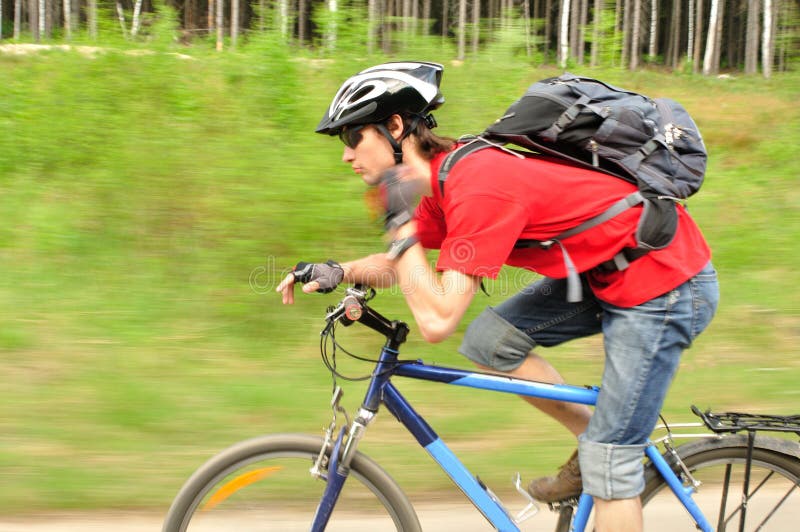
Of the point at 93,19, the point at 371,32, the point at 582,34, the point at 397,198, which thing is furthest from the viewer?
the point at 582,34

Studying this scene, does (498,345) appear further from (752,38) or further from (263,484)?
(752,38)

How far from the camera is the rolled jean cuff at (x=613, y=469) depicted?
2.34 meters

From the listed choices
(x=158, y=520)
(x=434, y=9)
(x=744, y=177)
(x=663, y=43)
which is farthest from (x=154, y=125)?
(x=663, y=43)

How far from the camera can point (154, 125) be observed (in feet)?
21.4

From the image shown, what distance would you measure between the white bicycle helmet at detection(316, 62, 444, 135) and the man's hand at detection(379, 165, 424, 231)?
0.28m

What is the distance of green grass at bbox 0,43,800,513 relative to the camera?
3.72m

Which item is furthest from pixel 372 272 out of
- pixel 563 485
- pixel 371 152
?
pixel 563 485

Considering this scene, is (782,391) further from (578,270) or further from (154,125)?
(154,125)

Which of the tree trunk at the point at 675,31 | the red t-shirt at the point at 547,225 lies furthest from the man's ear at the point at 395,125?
the tree trunk at the point at 675,31

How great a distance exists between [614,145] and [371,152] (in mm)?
687

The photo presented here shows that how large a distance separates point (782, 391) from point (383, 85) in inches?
128

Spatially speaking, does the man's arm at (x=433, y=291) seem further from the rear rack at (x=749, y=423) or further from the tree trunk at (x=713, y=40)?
the tree trunk at (x=713, y=40)

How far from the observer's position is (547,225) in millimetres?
2205

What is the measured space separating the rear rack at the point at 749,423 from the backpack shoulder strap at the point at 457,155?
3.40 ft
